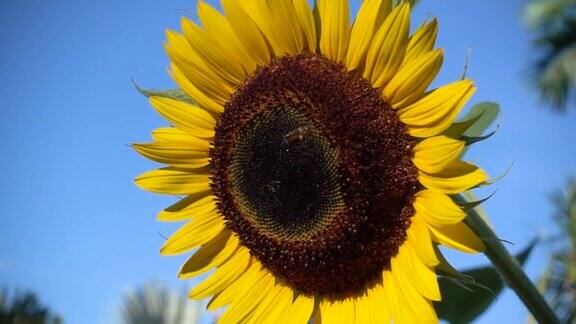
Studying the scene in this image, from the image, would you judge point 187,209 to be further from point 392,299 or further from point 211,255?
point 392,299

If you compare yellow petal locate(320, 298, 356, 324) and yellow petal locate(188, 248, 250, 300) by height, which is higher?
yellow petal locate(188, 248, 250, 300)

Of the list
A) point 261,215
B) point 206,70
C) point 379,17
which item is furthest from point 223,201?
point 379,17

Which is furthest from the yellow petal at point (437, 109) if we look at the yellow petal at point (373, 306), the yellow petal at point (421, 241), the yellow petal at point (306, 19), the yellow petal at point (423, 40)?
the yellow petal at point (373, 306)

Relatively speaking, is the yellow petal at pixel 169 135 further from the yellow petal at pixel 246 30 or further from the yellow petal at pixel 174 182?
the yellow petal at pixel 246 30

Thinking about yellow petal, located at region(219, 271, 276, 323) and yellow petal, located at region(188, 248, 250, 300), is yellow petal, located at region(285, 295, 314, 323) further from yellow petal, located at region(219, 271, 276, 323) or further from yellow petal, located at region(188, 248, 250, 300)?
yellow petal, located at region(188, 248, 250, 300)

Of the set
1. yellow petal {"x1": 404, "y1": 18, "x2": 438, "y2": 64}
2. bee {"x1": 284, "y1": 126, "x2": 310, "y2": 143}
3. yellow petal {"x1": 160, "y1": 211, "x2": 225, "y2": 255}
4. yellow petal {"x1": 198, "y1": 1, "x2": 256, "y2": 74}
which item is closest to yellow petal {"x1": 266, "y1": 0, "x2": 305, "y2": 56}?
yellow petal {"x1": 198, "y1": 1, "x2": 256, "y2": 74}

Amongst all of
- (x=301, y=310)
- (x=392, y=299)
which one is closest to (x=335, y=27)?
(x=392, y=299)
